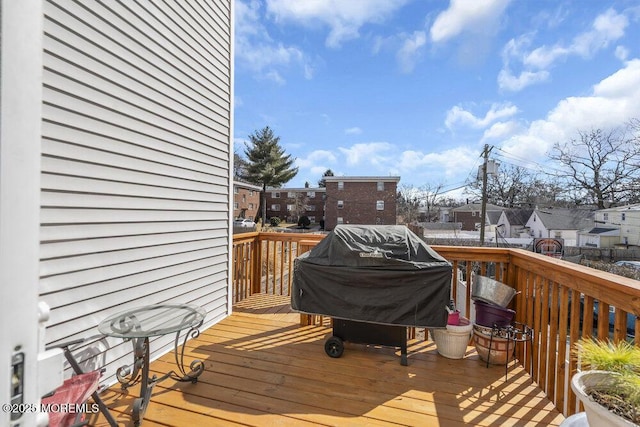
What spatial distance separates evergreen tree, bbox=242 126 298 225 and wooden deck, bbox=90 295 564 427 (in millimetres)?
24591

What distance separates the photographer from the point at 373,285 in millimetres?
2539

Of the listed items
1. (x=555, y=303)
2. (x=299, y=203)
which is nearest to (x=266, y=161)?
(x=299, y=203)

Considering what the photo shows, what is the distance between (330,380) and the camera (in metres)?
2.35

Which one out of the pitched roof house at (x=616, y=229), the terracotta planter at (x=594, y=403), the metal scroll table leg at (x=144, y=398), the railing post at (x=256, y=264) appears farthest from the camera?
the pitched roof house at (x=616, y=229)

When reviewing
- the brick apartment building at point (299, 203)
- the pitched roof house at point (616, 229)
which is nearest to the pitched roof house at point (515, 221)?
the pitched roof house at point (616, 229)

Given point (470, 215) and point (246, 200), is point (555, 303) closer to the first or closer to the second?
point (246, 200)

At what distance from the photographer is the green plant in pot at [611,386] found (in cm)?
107

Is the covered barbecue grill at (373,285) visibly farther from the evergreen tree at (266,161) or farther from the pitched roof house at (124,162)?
the evergreen tree at (266,161)

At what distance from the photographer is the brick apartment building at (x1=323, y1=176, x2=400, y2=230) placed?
26281mm

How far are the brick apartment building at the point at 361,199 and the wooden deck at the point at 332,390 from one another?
77.7 feet

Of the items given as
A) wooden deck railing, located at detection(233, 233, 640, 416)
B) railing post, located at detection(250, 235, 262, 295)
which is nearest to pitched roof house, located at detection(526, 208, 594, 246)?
wooden deck railing, located at detection(233, 233, 640, 416)

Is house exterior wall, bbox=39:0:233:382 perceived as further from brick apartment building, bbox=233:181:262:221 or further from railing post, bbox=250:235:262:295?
brick apartment building, bbox=233:181:262:221

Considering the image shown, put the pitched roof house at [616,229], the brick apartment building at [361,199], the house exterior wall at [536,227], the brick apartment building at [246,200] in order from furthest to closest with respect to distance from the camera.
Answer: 1. the brick apartment building at [361,199]
2. the brick apartment building at [246,200]
3. the house exterior wall at [536,227]
4. the pitched roof house at [616,229]

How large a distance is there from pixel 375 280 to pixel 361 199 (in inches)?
964
